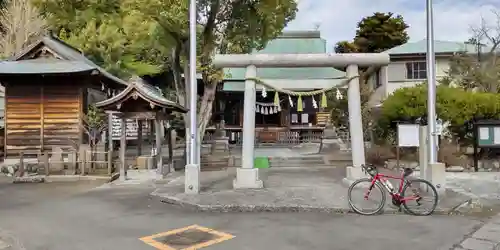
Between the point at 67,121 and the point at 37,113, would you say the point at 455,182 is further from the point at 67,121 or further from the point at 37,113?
the point at 37,113

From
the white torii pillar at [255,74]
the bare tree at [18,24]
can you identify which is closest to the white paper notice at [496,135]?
the white torii pillar at [255,74]

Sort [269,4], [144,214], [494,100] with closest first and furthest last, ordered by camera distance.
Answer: [144,214] < [494,100] < [269,4]

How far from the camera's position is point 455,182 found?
11805 millimetres

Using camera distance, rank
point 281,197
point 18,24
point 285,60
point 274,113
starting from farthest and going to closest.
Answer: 1. point 274,113
2. point 18,24
3. point 285,60
4. point 281,197

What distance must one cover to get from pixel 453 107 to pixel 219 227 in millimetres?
10981

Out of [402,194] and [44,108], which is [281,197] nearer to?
[402,194]

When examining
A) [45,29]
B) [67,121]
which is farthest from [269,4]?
[45,29]

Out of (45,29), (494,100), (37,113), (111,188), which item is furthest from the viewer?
(45,29)

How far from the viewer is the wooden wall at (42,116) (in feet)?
56.1

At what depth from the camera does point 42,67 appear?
16.5 metres

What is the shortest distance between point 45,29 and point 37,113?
1132 centimetres

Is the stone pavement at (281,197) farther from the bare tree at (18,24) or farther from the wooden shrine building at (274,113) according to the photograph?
the bare tree at (18,24)

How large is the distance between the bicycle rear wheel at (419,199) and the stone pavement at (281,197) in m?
0.22

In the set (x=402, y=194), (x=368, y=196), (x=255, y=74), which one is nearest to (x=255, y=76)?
(x=255, y=74)
